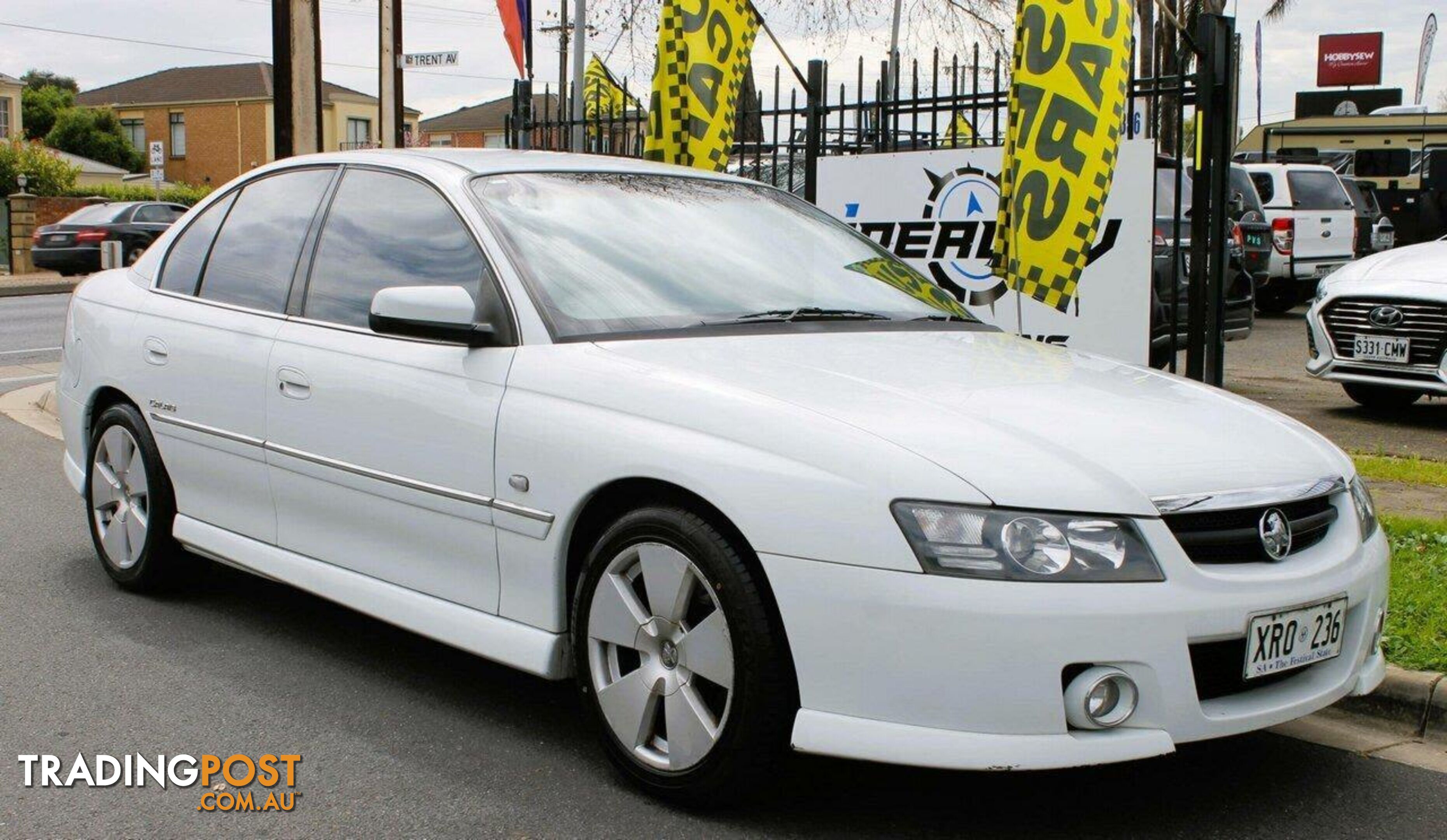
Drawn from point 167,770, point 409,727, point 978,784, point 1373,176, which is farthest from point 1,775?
point 1373,176

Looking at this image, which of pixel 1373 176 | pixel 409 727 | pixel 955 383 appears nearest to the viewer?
pixel 955 383

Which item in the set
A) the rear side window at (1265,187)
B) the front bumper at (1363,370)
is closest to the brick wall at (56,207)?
the rear side window at (1265,187)

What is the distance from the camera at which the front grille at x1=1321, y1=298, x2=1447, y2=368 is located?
9.09 metres

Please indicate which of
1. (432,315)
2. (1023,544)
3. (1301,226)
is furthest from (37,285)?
(1023,544)

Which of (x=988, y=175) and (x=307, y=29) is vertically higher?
(x=307, y=29)

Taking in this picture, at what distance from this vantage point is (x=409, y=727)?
413 centimetres

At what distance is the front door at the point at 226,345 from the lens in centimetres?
480

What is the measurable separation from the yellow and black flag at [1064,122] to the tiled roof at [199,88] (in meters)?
66.7

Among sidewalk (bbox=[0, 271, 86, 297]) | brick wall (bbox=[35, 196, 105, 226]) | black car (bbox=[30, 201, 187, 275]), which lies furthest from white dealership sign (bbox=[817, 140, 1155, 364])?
brick wall (bbox=[35, 196, 105, 226])

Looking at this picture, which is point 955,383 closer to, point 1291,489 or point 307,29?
point 1291,489

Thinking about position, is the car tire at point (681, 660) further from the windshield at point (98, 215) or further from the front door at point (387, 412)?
the windshield at point (98, 215)

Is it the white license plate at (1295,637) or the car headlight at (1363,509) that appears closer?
the white license plate at (1295,637)

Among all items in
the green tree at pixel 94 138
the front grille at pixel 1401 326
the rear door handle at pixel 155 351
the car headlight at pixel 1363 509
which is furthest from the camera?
→ the green tree at pixel 94 138

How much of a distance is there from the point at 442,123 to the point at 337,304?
309 feet
